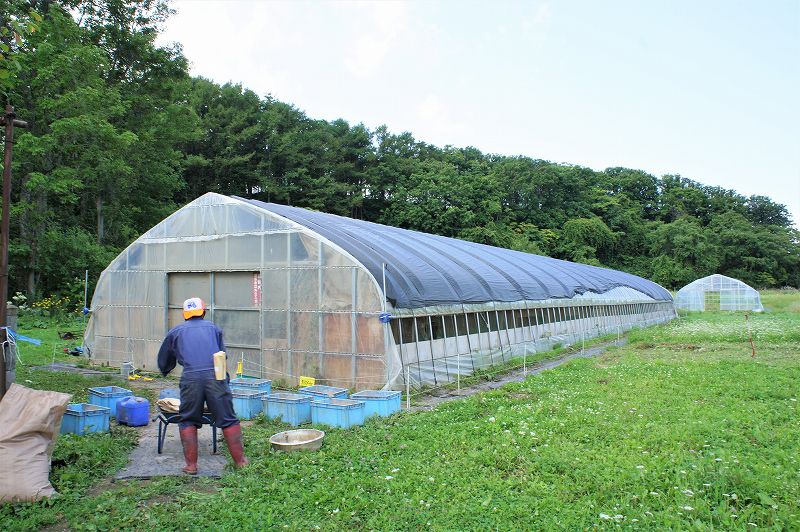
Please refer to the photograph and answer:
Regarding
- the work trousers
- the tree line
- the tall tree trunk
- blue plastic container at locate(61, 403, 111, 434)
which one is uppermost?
the tree line

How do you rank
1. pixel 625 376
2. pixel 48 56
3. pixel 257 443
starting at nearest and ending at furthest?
1. pixel 257 443
2. pixel 625 376
3. pixel 48 56

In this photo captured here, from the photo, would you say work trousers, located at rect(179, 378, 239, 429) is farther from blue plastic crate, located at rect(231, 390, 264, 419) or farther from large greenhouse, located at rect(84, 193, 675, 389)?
large greenhouse, located at rect(84, 193, 675, 389)

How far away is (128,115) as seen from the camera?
88.8ft

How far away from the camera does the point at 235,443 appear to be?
627cm

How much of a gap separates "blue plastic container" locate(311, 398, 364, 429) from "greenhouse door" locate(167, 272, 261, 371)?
478cm

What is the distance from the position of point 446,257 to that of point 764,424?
10.0 meters

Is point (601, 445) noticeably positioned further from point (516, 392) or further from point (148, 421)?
point (148, 421)

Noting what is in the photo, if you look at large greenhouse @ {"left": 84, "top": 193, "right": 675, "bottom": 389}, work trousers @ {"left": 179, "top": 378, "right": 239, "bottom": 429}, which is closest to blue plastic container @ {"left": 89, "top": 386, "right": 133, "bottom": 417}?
work trousers @ {"left": 179, "top": 378, "right": 239, "bottom": 429}

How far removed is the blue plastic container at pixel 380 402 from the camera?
876 cm

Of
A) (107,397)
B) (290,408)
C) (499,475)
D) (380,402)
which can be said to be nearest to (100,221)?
(107,397)

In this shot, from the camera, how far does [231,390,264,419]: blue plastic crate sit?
8930 millimetres

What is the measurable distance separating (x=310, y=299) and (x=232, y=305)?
262 cm

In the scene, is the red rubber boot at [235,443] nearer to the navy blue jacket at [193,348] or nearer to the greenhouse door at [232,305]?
the navy blue jacket at [193,348]

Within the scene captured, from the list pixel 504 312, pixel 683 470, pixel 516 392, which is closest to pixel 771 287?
pixel 504 312
